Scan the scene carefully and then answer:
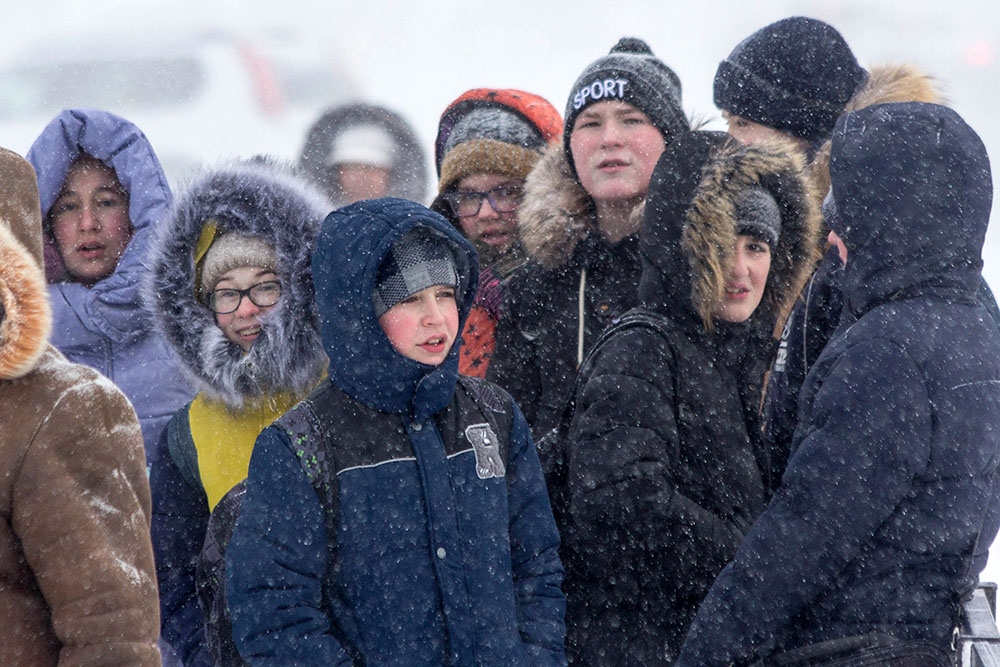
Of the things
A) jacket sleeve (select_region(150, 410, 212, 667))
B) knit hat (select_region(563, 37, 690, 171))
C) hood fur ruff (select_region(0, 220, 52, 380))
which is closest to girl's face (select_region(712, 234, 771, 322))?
knit hat (select_region(563, 37, 690, 171))

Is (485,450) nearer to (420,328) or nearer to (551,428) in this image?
(420,328)

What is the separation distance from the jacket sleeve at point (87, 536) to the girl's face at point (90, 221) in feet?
4.75

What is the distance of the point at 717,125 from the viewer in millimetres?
3381

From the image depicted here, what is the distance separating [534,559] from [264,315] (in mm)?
889

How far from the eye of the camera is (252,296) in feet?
9.35

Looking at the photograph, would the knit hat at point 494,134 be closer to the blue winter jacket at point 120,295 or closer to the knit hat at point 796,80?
the knit hat at point 796,80

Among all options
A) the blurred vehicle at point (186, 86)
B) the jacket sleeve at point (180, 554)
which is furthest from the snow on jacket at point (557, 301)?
the blurred vehicle at point (186, 86)

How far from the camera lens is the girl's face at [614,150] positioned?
3.20m

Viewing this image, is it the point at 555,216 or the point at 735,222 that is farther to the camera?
the point at 555,216

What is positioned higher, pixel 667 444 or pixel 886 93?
pixel 886 93

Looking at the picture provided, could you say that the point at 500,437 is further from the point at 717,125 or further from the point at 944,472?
the point at 717,125

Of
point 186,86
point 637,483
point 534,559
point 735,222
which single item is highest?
point 186,86

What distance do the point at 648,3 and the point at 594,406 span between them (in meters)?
10.8

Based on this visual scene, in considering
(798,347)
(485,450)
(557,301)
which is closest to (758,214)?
(798,347)
